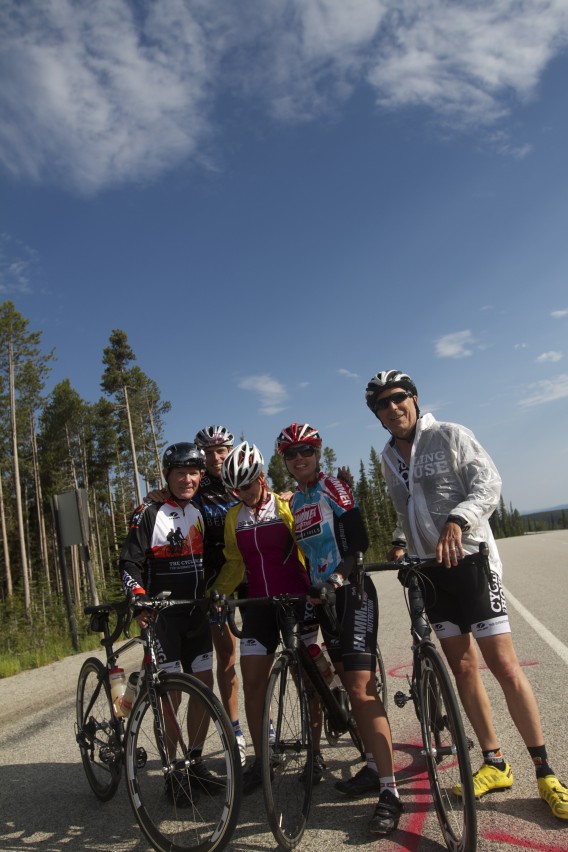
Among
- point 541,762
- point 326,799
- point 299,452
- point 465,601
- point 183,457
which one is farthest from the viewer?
point 183,457

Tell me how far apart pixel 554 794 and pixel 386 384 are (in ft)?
8.19

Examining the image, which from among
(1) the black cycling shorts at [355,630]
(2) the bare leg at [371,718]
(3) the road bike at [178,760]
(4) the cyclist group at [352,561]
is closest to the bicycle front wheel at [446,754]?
(4) the cyclist group at [352,561]

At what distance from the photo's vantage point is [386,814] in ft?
10.3

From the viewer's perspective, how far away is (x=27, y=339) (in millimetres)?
40438

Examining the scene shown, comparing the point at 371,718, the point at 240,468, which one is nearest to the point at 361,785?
the point at 371,718

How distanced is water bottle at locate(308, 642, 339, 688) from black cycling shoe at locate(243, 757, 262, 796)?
742 mm

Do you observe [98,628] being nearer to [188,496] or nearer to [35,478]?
[188,496]

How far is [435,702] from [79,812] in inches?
103

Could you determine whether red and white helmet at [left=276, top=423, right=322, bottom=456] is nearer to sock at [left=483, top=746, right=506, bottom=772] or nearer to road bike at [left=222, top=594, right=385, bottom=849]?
road bike at [left=222, top=594, right=385, bottom=849]

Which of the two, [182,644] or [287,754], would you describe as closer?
[287,754]

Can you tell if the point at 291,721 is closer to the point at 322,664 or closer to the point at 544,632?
the point at 322,664

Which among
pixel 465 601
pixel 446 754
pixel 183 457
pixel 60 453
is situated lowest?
pixel 446 754

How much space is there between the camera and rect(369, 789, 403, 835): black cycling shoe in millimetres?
3059

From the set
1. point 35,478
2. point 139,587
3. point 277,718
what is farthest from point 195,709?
point 35,478
